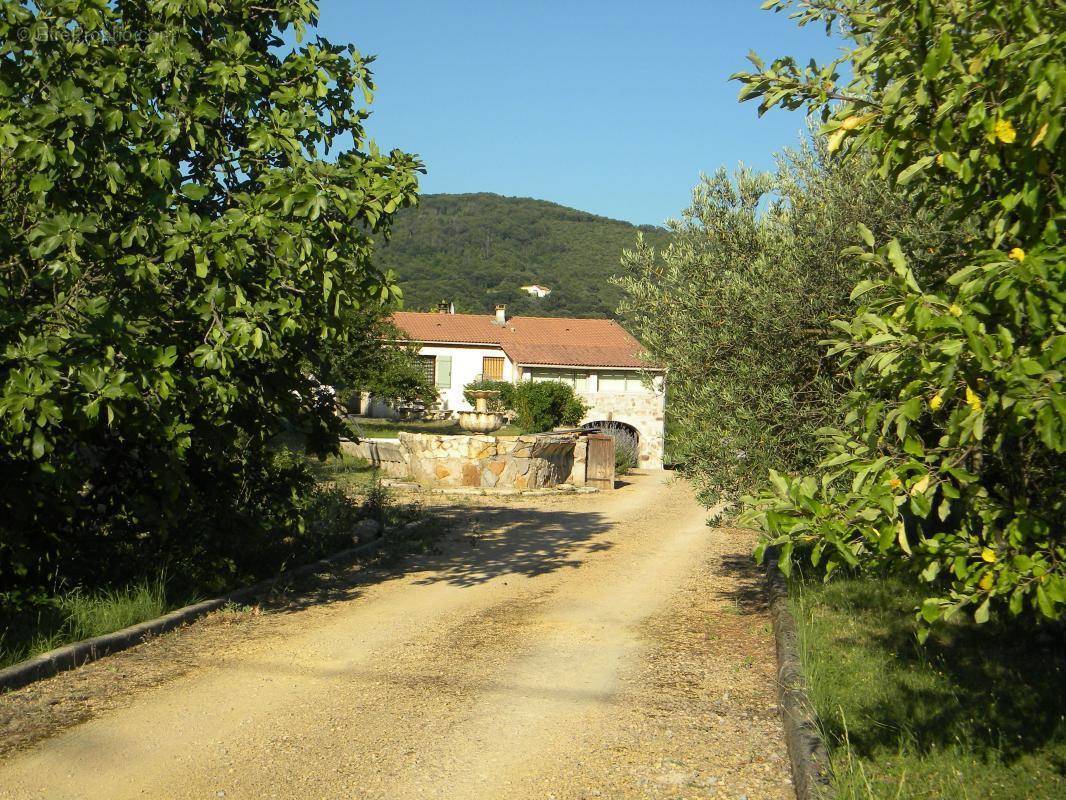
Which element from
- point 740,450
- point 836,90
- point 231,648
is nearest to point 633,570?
point 740,450

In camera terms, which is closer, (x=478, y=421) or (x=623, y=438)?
(x=478, y=421)

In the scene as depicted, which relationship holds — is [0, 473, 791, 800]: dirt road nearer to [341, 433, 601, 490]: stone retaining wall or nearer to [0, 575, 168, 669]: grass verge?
[0, 575, 168, 669]: grass verge

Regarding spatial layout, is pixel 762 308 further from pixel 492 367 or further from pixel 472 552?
pixel 492 367

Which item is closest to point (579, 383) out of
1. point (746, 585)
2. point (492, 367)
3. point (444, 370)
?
point (492, 367)

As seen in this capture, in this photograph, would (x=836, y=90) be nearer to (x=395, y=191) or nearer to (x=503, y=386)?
(x=395, y=191)

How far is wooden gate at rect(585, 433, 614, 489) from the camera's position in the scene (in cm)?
2445

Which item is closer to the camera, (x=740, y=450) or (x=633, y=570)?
(x=740, y=450)

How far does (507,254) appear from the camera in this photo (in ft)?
360

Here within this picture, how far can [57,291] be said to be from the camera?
6.97 meters

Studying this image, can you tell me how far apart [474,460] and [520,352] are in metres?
24.0

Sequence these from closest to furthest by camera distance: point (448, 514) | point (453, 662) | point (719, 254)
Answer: point (453, 662) < point (719, 254) < point (448, 514)

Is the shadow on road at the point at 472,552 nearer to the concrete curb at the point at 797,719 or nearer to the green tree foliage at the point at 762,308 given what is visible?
the green tree foliage at the point at 762,308

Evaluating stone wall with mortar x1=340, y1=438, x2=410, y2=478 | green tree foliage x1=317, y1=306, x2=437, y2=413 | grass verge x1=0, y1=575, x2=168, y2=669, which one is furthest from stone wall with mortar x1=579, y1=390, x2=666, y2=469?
grass verge x1=0, y1=575, x2=168, y2=669

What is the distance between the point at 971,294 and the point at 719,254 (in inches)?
269
